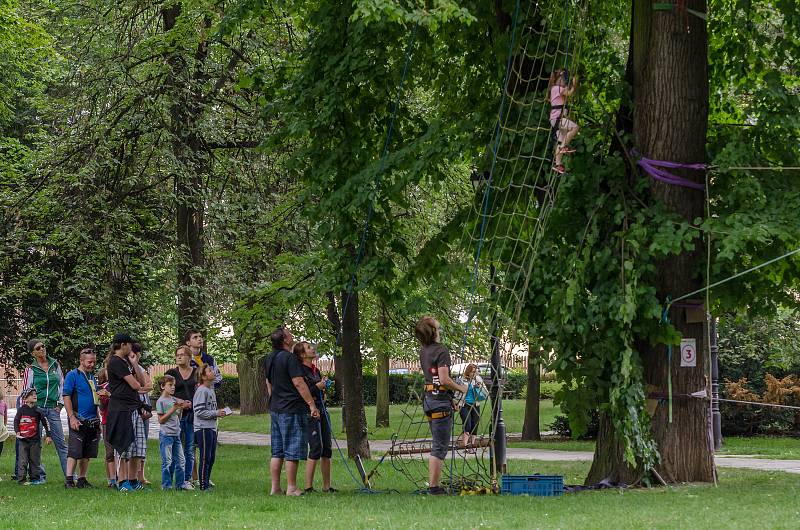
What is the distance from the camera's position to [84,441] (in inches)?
569

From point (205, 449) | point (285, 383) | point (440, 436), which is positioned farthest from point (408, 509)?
point (205, 449)

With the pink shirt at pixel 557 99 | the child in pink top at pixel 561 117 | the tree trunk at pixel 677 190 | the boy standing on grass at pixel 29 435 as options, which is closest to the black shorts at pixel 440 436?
the tree trunk at pixel 677 190

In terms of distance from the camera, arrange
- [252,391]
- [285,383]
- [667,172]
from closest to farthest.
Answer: [667,172]
[285,383]
[252,391]

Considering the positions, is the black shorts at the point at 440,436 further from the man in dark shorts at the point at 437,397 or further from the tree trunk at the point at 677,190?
the tree trunk at the point at 677,190

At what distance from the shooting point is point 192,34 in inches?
798

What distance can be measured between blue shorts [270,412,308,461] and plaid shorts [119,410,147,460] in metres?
1.86

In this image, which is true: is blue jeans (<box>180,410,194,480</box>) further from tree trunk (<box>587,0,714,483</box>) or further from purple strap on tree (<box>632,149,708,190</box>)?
purple strap on tree (<box>632,149,708,190</box>)

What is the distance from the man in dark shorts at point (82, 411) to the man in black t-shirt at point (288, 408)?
2.68 metres

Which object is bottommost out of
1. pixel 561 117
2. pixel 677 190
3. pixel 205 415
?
pixel 205 415

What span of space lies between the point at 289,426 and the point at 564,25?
5272 millimetres

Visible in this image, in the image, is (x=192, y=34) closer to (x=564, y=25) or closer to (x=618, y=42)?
(x=618, y=42)

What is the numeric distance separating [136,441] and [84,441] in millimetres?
905

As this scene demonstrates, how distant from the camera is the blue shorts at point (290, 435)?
12891 millimetres

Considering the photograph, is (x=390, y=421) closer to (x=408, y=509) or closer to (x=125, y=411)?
(x=125, y=411)
